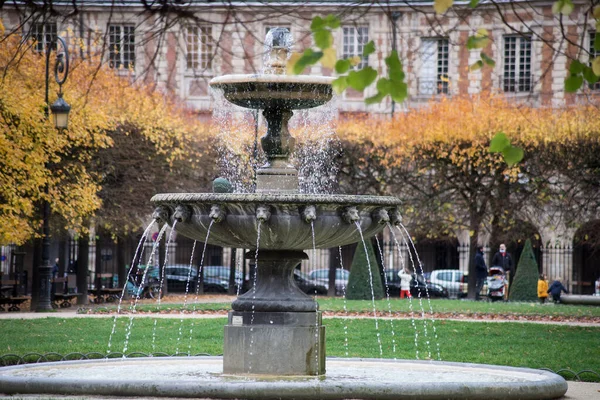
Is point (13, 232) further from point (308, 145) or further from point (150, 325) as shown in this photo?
point (308, 145)

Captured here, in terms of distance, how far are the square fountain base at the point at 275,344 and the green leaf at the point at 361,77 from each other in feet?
19.0

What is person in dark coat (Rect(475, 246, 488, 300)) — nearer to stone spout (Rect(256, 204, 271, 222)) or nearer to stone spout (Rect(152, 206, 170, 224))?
stone spout (Rect(152, 206, 170, 224))

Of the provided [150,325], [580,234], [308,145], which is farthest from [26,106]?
[580,234]

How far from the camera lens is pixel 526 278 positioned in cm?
3033

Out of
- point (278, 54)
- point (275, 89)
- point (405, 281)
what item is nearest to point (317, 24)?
point (275, 89)

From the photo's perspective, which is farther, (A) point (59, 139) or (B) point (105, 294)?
(B) point (105, 294)

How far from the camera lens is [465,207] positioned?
34.9 metres

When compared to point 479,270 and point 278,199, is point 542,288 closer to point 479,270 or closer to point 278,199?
point 479,270

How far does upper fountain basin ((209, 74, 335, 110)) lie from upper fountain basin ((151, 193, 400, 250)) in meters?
1.58

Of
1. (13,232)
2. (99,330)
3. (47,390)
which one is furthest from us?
(13,232)

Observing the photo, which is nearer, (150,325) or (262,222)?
(262,222)

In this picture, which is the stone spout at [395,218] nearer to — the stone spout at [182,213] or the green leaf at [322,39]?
the stone spout at [182,213]

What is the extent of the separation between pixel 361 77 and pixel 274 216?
5.25m

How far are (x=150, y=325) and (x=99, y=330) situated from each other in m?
1.25
